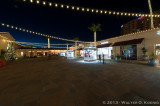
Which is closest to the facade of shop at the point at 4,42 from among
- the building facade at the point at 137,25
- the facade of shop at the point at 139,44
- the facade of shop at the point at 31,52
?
the facade of shop at the point at 31,52

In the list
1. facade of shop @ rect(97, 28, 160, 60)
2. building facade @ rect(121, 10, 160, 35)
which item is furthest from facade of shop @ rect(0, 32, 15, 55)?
building facade @ rect(121, 10, 160, 35)

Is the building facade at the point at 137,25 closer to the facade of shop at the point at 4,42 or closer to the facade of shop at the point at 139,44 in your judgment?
the facade of shop at the point at 139,44

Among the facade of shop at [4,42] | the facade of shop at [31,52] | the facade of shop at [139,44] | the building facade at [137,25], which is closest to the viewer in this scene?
the facade of shop at [139,44]

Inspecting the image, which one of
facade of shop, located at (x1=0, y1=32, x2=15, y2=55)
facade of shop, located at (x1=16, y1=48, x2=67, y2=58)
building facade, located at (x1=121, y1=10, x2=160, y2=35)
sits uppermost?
building facade, located at (x1=121, y1=10, x2=160, y2=35)

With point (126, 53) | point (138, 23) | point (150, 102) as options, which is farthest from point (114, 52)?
point (138, 23)

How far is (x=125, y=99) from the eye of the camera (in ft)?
8.92

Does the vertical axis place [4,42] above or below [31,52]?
above

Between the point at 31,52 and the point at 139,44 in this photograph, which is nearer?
the point at 139,44

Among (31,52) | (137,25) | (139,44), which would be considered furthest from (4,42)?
(137,25)

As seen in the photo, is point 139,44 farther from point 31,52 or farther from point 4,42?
point 31,52

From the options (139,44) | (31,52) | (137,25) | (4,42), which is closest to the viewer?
(139,44)

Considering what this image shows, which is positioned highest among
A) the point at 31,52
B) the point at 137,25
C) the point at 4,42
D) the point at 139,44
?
the point at 137,25

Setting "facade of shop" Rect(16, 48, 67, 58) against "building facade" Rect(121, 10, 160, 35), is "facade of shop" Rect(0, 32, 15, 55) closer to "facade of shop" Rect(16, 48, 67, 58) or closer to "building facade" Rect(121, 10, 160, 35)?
"facade of shop" Rect(16, 48, 67, 58)

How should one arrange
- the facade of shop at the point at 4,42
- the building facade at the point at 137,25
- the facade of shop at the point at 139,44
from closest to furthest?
1. the facade of shop at the point at 139,44
2. the facade of shop at the point at 4,42
3. the building facade at the point at 137,25
